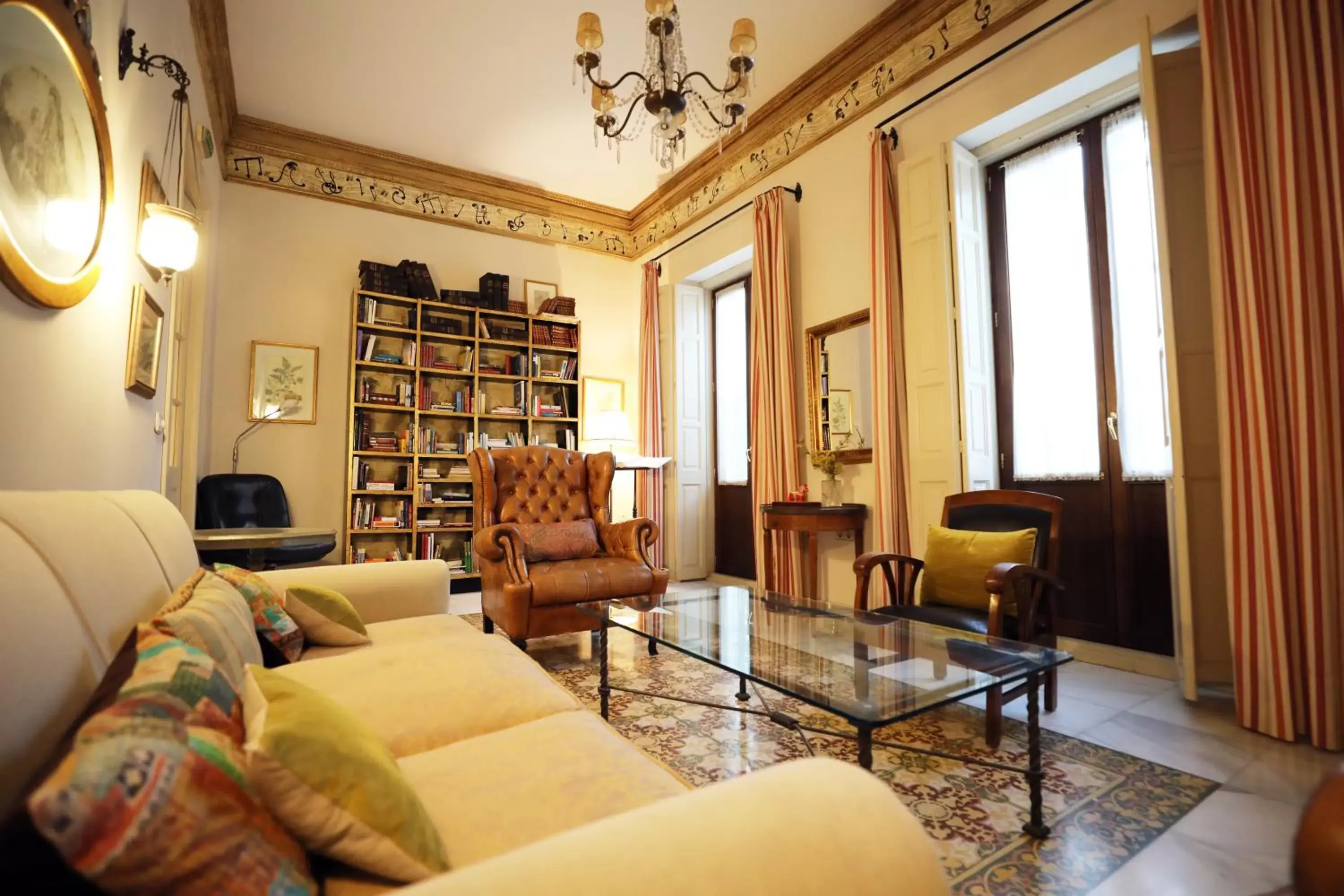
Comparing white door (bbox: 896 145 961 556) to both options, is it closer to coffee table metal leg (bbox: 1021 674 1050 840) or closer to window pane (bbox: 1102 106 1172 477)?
window pane (bbox: 1102 106 1172 477)

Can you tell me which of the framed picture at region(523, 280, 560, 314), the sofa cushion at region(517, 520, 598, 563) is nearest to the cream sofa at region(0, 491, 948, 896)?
the sofa cushion at region(517, 520, 598, 563)

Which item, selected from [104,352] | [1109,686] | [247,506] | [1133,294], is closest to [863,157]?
[1133,294]

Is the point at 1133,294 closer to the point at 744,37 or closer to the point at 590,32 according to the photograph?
the point at 744,37

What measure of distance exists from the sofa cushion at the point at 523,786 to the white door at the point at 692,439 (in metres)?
4.26

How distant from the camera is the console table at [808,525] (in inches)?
146

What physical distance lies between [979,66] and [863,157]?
82cm

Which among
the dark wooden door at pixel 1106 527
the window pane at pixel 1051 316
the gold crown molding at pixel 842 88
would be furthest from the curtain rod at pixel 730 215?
the dark wooden door at pixel 1106 527

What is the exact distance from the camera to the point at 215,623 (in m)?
1.11

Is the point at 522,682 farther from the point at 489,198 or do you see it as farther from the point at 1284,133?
the point at 489,198

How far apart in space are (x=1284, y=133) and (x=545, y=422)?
5000mm

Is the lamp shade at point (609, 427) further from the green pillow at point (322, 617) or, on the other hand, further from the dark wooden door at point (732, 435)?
the green pillow at point (322, 617)

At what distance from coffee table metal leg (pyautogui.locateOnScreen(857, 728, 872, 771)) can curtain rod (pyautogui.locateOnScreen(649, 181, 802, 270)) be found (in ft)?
13.0

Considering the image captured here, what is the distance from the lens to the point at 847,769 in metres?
0.70

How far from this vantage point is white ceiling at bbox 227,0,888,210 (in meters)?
3.56
